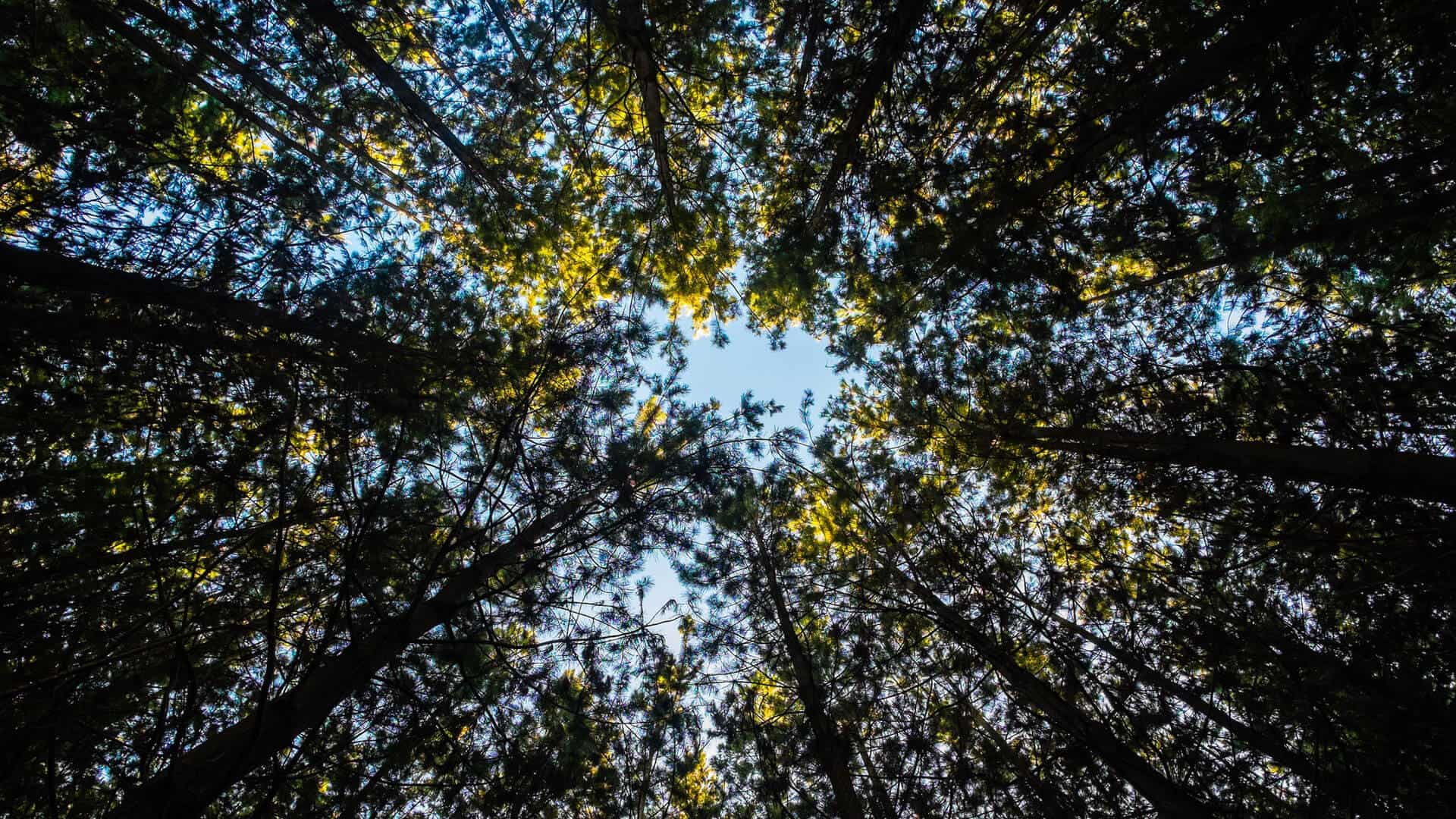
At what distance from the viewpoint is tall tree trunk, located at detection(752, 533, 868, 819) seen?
395 cm

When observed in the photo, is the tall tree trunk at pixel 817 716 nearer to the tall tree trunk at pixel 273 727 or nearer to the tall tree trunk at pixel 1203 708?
the tall tree trunk at pixel 1203 708

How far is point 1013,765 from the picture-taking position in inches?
146

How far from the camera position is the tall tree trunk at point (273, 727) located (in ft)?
6.59

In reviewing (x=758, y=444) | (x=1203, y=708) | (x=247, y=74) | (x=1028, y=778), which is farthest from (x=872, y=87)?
(x=247, y=74)

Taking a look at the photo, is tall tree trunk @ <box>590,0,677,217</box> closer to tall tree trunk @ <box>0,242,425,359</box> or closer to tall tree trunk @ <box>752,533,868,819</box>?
tall tree trunk @ <box>0,242,425,359</box>

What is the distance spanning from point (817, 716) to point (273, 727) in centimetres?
382

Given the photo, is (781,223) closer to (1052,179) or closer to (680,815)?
(1052,179)

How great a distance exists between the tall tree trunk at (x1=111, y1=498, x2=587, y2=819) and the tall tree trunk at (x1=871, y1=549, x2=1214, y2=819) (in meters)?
3.84

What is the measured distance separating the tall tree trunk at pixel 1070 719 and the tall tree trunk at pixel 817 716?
1306 millimetres

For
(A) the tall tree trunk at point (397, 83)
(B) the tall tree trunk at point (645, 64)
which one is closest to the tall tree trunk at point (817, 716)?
(B) the tall tree trunk at point (645, 64)

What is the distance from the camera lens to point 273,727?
2.61 metres

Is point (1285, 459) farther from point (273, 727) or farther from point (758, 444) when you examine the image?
point (273, 727)

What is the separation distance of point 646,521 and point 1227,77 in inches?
237

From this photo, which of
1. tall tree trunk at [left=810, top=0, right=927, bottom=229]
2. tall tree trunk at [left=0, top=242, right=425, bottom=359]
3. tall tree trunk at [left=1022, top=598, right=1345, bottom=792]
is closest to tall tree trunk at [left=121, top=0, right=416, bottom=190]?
tall tree trunk at [left=0, top=242, right=425, bottom=359]
